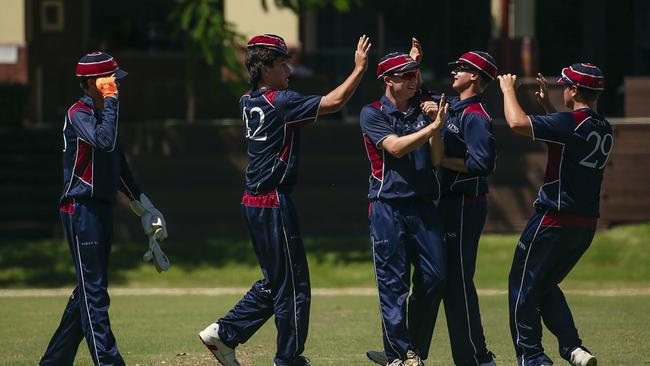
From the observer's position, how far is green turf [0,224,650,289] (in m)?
18.1

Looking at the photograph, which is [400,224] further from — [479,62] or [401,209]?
[479,62]

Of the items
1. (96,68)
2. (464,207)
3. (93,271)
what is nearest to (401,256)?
(464,207)

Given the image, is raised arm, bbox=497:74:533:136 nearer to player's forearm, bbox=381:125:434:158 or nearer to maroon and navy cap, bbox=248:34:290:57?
player's forearm, bbox=381:125:434:158

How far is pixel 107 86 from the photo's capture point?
28.6ft

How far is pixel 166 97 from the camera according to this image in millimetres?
21469

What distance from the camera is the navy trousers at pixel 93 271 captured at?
8570 mm

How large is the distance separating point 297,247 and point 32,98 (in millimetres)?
15904

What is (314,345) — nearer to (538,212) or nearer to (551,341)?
(551,341)

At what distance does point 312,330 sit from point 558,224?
13.1ft

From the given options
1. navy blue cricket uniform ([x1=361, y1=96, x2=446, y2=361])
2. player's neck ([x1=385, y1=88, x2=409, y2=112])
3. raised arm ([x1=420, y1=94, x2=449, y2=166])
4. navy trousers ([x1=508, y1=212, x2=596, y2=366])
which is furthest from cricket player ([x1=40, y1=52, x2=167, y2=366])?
navy trousers ([x1=508, y1=212, x2=596, y2=366])

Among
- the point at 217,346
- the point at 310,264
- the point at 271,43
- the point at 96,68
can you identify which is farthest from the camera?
the point at 310,264

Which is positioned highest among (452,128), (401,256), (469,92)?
(469,92)

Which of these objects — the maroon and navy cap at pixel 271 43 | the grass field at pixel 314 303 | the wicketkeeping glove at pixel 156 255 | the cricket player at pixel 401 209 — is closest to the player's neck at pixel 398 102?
the cricket player at pixel 401 209

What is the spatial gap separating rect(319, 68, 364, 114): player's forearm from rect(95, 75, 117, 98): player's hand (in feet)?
4.60
